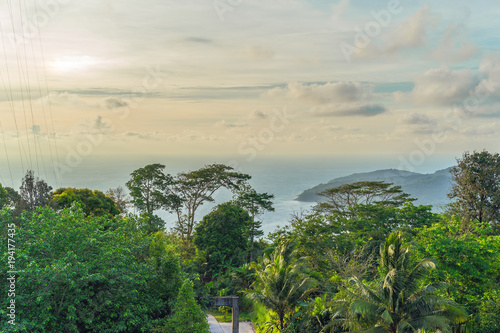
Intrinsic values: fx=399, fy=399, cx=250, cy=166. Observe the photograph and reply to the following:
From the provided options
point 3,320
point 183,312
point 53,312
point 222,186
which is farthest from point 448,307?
point 222,186

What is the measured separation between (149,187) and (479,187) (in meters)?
24.7

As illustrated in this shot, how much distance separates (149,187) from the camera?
1283 inches

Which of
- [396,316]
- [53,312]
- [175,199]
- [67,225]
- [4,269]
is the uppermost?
[175,199]

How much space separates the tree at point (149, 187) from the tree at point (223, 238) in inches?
216

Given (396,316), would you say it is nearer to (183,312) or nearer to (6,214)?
(183,312)

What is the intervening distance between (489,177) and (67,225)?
27.0 meters

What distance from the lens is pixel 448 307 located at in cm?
1236

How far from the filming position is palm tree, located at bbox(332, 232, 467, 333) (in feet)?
40.4

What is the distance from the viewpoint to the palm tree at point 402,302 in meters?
12.3

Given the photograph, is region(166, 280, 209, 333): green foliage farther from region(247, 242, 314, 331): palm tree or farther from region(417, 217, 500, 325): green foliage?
region(417, 217, 500, 325): green foliage

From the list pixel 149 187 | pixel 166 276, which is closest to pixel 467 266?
pixel 166 276

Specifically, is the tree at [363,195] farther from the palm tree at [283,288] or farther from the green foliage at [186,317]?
the green foliage at [186,317]

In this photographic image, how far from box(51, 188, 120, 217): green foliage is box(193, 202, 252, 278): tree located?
667cm

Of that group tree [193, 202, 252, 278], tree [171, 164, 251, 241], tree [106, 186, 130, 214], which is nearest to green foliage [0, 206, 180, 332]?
tree [193, 202, 252, 278]
